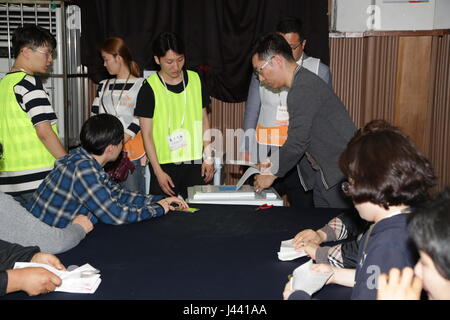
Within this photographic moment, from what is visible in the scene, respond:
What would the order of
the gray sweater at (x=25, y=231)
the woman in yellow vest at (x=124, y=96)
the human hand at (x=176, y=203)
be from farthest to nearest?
the woman in yellow vest at (x=124, y=96) → the human hand at (x=176, y=203) → the gray sweater at (x=25, y=231)

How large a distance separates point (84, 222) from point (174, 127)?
49.5 inches

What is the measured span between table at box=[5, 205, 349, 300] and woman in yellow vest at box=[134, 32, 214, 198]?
2.54 feet

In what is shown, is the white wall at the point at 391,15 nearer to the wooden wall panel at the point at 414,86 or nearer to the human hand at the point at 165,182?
the wooden wall panel at the point at 414,86

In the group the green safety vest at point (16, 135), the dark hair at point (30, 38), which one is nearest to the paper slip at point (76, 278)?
the green safety vest at point (16, 135)

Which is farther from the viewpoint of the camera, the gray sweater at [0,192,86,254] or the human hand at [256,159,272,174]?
the human hand at [256,159,272,174]

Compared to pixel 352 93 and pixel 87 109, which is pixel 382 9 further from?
pixel 87 109

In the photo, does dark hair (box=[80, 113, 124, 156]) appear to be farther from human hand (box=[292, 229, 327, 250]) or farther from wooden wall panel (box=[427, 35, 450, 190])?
wooden wall panel (box=[427, 35, 450, 190])

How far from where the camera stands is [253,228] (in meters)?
2.13

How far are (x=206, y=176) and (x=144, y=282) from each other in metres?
1.64

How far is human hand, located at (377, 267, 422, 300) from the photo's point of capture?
118 cm

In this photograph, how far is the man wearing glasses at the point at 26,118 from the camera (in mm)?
2715

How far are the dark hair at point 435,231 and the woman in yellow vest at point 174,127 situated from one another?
204cm

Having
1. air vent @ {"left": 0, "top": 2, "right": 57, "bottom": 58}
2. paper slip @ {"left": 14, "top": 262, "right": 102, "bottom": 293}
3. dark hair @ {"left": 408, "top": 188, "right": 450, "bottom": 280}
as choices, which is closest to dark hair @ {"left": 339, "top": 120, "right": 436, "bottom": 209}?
dark hair @ {"left": 408, "top": 188, "right": 450, "bottom": 280}

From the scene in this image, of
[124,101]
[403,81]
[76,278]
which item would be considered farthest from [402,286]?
[403,81]
